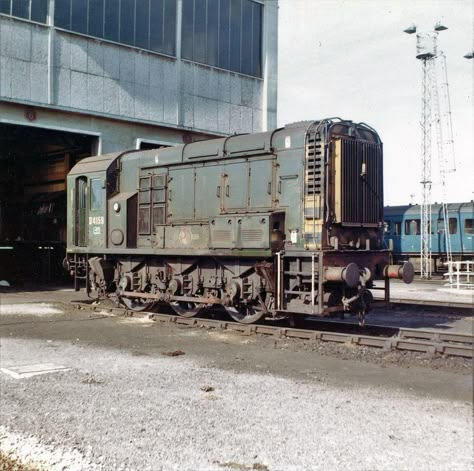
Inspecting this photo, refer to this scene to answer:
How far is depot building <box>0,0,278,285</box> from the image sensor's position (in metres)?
21.1

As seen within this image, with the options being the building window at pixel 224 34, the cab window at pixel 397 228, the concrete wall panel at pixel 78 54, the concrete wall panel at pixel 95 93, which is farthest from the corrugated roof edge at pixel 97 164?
the cab window at pixel 397 228

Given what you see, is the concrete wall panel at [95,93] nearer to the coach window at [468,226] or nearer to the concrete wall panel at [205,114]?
the concrete wall panel at [205,114]

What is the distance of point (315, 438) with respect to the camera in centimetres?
502

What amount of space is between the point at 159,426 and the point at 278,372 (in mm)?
2805

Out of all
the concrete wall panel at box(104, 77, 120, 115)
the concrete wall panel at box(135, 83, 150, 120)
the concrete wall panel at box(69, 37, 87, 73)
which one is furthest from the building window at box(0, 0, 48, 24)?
the concrete wall panel at box(135, 83, 150, 120)

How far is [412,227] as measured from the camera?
35.3m

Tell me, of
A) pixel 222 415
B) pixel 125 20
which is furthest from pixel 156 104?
pixel 222 415

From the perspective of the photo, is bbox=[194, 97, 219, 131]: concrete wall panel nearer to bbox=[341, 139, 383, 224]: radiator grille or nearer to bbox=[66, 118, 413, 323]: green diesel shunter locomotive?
bbox=[66, 118, 413, 323]: green diesel shunter locomotive

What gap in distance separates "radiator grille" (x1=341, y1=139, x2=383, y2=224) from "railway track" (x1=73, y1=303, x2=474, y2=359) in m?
2.30

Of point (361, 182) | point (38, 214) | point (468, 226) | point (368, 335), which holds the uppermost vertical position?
point (38, 214)

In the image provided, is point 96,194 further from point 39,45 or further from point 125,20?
point 125,20

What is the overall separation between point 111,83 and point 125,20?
9.60 ft

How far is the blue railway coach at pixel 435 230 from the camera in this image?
32.0 metres

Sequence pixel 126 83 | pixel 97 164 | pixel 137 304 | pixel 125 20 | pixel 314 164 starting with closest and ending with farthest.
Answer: pixel 314 164 < pixel 137 304 < pixel 97 164 < pixel 126 83 < pixel 125 20
